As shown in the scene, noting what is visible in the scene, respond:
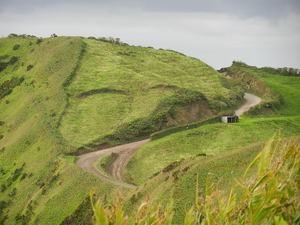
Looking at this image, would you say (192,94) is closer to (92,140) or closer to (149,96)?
(149,96)

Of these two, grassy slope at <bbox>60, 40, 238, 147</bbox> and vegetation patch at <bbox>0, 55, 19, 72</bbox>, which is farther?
vegetation patch at <bbox>0, 55, 19, 72</bbox>

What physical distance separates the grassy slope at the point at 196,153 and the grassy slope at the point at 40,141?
788 centimetres

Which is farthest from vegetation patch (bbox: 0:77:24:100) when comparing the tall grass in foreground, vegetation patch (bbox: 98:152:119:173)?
the tall grass in foreground

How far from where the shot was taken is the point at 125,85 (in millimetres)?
76812

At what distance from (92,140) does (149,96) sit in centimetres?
1689

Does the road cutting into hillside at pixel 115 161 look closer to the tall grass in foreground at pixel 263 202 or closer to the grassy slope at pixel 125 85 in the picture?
the grassy slope at pixel 125 85

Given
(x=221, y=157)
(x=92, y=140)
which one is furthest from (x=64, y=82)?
(x=221, y=157)

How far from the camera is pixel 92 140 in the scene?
58688 millimetres

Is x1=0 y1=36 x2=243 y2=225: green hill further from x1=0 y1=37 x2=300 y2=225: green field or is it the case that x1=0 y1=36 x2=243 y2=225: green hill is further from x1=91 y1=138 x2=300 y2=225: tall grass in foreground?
x1=91 y1=138 x2=300 y2=225: tall grass in foreground

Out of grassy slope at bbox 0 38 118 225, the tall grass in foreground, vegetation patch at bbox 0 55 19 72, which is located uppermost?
the tall grass in foreground

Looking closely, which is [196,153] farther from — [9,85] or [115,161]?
[9,85]

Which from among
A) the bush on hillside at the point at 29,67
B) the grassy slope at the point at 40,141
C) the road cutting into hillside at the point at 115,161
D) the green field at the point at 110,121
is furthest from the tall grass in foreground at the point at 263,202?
the bush on hillside at the point at 29,67

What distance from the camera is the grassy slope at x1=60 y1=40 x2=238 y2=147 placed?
64.4 m

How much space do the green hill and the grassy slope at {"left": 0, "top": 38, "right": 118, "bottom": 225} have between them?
0.16 m
